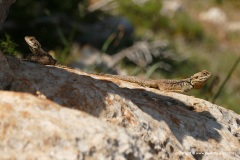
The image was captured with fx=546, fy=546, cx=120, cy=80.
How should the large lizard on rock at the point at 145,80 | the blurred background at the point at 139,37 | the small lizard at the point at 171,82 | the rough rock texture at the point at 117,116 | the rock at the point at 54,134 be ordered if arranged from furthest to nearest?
the blurred background at the point at 139,37 < the small lizard at the point at 171,82 < the large lizard on rock at the point at 145,80 < the rough rock texture at the point at 117,116 < the rock at the point at 54,134

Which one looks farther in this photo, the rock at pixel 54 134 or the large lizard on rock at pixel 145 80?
the large lizard on rock at pixel 145 80

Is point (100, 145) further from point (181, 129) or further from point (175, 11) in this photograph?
point (175, 11)

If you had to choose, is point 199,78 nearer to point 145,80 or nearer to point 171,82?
point 171,82

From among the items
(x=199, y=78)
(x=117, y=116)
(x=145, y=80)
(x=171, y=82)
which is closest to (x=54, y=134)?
(x=117, y=116)

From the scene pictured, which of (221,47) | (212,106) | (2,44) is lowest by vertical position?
(221,47)

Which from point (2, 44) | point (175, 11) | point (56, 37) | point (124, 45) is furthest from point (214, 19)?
point (2, 44)

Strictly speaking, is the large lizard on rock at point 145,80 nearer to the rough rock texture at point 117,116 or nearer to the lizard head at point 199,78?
the lizard head at point 199,78

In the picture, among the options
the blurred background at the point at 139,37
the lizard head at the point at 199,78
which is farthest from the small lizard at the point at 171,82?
the blurred background at the point at 139,37
